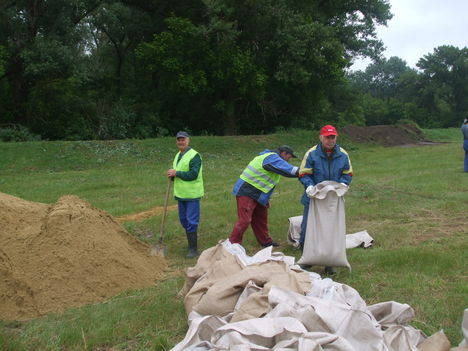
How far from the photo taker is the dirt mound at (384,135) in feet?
95.5

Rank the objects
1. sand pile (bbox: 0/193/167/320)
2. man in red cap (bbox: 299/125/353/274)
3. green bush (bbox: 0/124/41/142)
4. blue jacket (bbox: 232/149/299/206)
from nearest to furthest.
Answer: sand pile (bbox: 0/193/167/320)
man in red cap (bbox: 299/125/353/274)
blue jacket (bbox: 232/149/299/206)
green bush (bbox: 0/124/41/142)

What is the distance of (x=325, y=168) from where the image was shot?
6.06 m

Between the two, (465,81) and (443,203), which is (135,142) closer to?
(443,203)

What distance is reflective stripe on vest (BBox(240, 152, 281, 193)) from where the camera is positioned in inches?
264

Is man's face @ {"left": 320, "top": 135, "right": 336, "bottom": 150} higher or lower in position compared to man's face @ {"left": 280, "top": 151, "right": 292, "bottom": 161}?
higher

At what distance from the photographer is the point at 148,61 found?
24.7 meters

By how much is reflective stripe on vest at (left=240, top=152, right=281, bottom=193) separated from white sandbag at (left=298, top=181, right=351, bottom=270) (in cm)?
127

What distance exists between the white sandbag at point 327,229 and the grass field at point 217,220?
31 centimetres

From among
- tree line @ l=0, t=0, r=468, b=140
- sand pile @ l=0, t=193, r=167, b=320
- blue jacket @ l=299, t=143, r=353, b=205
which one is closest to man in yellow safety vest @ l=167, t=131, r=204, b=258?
sand pile @ l=0, t=193, r=167, b=320

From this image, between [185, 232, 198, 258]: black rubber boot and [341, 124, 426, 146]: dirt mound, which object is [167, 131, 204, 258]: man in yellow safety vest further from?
[341, 124, 426, 146]: dirt mound

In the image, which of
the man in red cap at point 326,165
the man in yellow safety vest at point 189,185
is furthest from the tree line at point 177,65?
the man in red cap at point 326,165

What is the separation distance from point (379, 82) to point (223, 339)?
367 feet

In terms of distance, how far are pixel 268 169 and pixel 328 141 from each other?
988mm

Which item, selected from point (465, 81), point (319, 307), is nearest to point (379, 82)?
point (465, 81)
